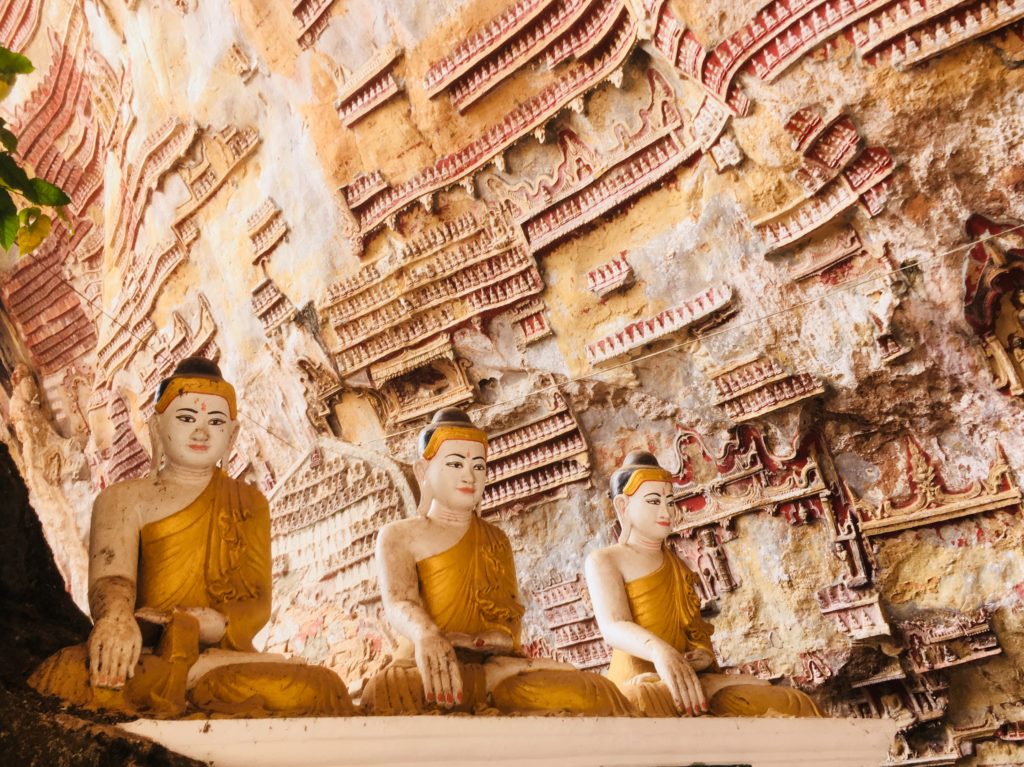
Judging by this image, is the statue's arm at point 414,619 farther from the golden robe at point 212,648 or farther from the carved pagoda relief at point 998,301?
the carved pagoda relief at point 998,301

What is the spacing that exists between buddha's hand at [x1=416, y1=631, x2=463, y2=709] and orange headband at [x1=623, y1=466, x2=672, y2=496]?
1.43 m

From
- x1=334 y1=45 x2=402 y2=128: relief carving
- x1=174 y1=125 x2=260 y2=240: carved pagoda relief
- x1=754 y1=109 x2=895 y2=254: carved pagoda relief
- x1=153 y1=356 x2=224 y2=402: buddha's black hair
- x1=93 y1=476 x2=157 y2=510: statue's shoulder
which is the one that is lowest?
x1=93 y1=476 x2=157 y2=510: statue's shoulder

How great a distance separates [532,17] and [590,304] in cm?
207

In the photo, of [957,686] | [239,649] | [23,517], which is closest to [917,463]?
[957,686]

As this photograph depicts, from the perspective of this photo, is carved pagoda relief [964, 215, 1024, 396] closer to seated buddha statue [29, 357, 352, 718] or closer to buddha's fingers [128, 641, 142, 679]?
seated buddha statue [29, 357, 352, 718]

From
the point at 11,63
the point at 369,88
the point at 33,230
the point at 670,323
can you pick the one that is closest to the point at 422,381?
the point at 670,323

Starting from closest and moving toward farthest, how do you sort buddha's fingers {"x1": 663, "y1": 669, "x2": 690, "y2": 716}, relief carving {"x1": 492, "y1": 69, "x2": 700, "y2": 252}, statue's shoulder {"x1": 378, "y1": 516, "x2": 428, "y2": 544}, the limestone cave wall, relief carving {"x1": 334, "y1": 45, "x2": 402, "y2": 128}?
buddha's fingers {"x1": 663, "y1": 669, "x2": 690, "y2": 716} < statue's shoulder {"x1": 378, "y1": 516, "x2": 428, "y2": 544} < the limestone cave wall < relief carving {"x1": 492, "y1": 69, "x2": 700, "y2": 252} < relief carving {"x1": 334, "y1": 45, "x2": 402, "y2": 128}

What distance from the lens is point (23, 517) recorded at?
131 inches

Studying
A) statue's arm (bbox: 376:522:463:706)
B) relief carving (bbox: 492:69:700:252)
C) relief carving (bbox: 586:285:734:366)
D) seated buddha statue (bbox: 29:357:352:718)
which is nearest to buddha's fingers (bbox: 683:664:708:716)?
statue's arm (bbox: 376:522:463:706)

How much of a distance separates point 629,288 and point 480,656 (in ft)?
12.7

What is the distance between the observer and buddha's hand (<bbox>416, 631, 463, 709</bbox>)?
3.23 m

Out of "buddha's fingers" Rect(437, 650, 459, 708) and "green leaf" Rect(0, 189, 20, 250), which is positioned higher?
"green leaf" Rect(0, 189, 20, 250)

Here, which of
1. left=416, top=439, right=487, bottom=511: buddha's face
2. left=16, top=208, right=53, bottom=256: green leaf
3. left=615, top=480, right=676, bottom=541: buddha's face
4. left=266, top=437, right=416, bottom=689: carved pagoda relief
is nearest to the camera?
left=16, top=208, right=53, bottom=256: green leaf

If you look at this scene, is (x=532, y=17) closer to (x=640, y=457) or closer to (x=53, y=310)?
(x=640, y=457)
